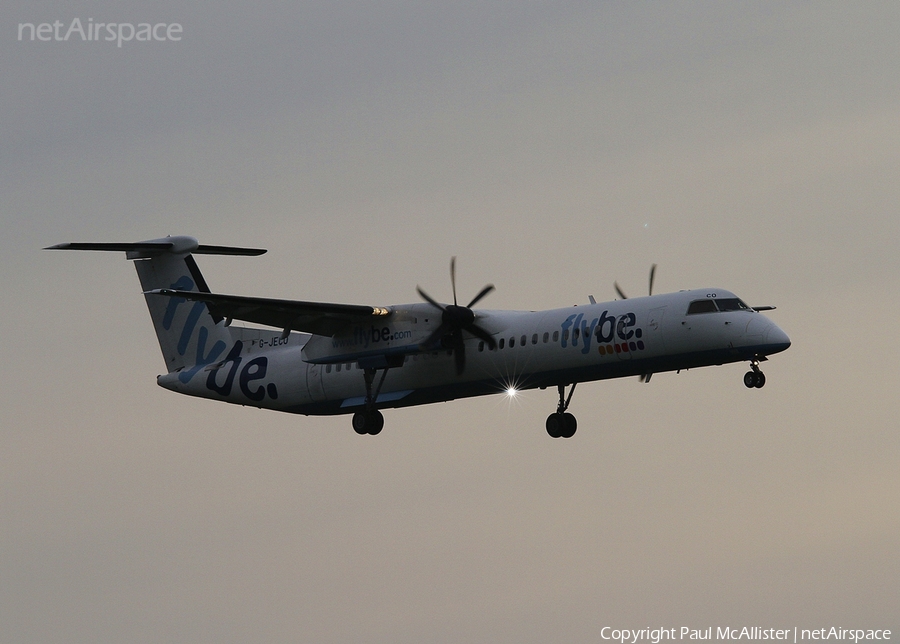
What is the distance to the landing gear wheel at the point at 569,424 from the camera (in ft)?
121

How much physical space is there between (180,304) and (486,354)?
11.3 m

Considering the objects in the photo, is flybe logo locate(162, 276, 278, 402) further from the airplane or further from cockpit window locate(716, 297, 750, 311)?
cockpit window locate(716, 297, 750, 311)

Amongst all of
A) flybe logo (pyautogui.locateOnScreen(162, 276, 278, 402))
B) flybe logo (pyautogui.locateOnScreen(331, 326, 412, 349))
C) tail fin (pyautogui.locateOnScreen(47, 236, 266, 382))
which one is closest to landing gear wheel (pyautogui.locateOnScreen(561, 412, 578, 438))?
flybe logo (pyautogui.locateOnScreen(331, 326, 412, 349))

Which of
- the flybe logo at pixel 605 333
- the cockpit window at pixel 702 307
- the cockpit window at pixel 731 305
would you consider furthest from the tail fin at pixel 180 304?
the cockpit window at pixel 731 305

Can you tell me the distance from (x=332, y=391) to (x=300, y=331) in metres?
2.09

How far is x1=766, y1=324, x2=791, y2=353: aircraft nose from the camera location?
103 ft

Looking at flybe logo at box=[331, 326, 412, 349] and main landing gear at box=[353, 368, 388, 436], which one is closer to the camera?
flybe logo at box=[331, 326, 412, 349]

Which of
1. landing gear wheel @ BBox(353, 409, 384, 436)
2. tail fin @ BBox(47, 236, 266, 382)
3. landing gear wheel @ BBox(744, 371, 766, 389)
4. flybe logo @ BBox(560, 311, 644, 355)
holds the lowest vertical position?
landing gear wheel @ BBox(744, 371, 766, 389)

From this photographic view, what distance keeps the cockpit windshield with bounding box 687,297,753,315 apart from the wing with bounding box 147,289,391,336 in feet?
27.3

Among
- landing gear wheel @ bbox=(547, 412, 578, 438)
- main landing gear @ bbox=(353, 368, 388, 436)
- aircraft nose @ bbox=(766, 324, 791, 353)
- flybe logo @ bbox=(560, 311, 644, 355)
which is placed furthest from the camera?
main landing gear @ bbox=(353, 368, 388, 436)

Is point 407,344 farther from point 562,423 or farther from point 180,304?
point 180,304

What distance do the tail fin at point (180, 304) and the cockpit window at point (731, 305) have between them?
15.2 m

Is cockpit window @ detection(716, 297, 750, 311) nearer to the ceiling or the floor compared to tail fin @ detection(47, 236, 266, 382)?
nearer to the floor

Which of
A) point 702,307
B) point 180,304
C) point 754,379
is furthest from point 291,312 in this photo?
point 754,379
